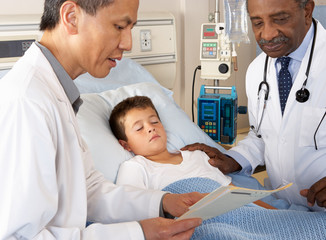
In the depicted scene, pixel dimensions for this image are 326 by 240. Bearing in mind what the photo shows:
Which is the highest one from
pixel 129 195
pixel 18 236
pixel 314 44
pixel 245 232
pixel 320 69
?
pixel 314 44

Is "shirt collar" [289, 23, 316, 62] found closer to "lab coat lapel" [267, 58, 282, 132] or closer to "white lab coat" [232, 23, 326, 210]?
"white lab coat" [232, 23, 326, 210]

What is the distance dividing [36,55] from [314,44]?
129cm

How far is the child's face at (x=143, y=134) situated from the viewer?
188 cm

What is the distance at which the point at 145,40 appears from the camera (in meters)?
2.61

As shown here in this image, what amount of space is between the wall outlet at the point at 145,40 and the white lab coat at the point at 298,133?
0.96 m

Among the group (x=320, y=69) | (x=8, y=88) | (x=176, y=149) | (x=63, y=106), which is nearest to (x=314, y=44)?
(x=320, y=69)

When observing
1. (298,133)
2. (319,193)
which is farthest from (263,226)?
(298,133)

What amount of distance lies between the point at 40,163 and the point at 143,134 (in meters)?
1.06

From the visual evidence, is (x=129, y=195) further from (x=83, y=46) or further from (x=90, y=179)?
(x=83, y=46)

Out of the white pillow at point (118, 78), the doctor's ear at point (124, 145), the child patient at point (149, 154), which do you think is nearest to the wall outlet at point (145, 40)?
the white pillow at point (118, 78)

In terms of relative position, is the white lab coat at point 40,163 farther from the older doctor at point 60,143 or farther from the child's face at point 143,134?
the child's face at point 143,134

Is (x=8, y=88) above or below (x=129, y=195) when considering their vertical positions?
above

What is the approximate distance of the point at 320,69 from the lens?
5.70 feet

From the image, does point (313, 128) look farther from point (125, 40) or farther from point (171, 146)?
point (125, 40)
